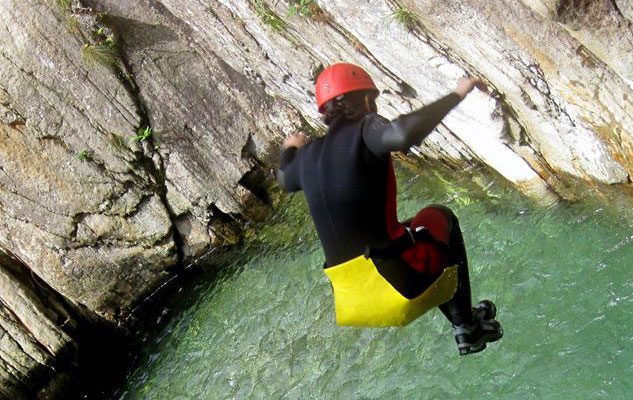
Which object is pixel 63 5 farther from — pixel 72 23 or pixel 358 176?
pixel 358 176

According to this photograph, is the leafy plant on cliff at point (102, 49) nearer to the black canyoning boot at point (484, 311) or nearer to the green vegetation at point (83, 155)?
the green vegetation at point (83, 155)

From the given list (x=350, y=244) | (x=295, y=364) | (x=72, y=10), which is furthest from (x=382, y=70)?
(x=72, y=10)

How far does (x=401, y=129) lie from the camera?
4.09m

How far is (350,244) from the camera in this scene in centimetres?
459

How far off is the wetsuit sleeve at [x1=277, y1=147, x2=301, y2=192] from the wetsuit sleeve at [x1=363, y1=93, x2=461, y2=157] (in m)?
0.79

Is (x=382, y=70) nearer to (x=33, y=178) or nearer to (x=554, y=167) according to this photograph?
(x=554, y=167)


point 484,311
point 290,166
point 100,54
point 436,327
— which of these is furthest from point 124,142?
point 484,311

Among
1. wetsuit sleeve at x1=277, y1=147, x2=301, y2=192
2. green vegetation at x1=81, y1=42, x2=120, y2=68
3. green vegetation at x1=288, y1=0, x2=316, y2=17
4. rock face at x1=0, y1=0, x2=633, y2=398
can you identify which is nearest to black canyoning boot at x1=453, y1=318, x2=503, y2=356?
wetsuit sleeve at x1=277, y1=147, x2=301, y2=192

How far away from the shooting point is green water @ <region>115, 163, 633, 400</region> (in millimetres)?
5719

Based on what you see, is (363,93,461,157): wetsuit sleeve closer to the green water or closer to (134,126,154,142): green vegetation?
the green water

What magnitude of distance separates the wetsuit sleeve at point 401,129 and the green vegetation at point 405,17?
3.01m

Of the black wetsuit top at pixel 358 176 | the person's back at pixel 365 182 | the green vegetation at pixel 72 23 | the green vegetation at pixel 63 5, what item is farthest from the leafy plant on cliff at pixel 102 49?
the black wetsuit top at pixel 358 176

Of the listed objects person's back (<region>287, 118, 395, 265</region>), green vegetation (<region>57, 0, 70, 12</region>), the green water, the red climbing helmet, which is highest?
green vegetation (<region>57, 0, 70, 12</region>)

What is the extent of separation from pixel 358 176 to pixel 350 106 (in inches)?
20.6
